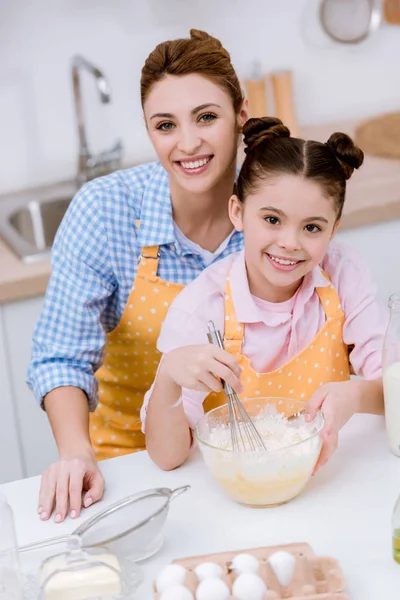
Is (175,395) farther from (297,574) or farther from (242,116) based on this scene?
(242,116)

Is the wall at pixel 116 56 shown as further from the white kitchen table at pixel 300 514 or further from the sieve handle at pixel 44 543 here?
the sieve handle at pixel 44 543

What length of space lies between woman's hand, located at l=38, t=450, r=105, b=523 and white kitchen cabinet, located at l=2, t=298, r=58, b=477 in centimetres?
97

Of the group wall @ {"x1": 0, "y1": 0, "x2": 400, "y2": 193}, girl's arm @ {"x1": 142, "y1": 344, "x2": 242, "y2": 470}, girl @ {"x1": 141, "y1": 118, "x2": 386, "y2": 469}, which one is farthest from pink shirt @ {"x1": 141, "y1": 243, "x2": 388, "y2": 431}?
wall @ {"x1": 0, "y1": 0, "x2": 400, "y2": 193}

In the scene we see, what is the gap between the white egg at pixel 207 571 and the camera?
3.42 ft

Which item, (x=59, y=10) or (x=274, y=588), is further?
(x=59, y=10)

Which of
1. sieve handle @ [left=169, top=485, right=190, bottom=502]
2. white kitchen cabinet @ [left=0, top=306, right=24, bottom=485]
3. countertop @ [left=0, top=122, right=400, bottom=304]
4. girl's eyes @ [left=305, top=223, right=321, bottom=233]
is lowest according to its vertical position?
white kitchen cabinet @ [left=0, top=306, right=24, bottom=485]

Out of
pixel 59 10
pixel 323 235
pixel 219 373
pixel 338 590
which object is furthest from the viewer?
pixel 59 10

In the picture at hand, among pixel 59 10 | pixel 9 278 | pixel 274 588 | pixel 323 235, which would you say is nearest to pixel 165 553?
pixel 274 588

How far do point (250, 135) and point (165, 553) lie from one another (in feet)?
2.36

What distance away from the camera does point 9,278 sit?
89.6 inches

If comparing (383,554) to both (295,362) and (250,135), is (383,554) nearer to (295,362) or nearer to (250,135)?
(295,362)

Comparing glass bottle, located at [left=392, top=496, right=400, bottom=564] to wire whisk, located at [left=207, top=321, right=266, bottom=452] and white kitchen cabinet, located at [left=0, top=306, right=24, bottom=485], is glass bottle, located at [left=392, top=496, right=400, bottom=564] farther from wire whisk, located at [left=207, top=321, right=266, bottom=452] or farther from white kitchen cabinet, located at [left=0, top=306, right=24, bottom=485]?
white kitchen cabinet, located at [left=0, top=306, right=24, bottom=485]

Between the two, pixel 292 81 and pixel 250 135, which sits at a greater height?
pixel 250 135

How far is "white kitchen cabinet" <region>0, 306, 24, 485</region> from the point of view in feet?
7.73
